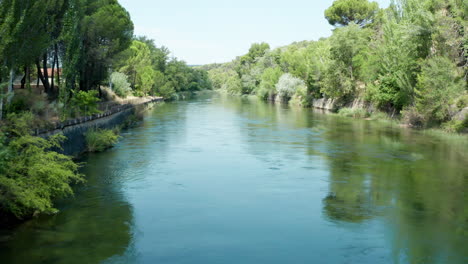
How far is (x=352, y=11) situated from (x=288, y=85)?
1951 cm

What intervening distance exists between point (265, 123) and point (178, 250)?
36.8 metres

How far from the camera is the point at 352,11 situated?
8900 centimetres

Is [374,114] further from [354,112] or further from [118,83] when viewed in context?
[118,83]

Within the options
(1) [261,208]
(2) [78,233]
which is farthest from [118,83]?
(2) [78,233]

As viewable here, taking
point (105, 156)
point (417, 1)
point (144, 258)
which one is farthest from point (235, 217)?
point (417, 1)

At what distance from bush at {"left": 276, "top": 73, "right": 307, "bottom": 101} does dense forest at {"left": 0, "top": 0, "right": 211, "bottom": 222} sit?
34.0 metres

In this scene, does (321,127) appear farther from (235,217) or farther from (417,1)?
(235,217)

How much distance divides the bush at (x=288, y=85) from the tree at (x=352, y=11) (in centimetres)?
1497

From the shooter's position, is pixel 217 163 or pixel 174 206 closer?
pixel 174 206

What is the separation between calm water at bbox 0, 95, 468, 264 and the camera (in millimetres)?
13438

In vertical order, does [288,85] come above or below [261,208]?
above

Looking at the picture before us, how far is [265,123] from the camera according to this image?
49.8m

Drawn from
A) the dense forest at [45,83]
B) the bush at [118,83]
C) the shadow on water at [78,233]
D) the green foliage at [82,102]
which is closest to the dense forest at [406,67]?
→ the green foliage at [82,102]

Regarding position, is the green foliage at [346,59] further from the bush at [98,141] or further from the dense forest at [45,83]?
the bush at [98,141]
